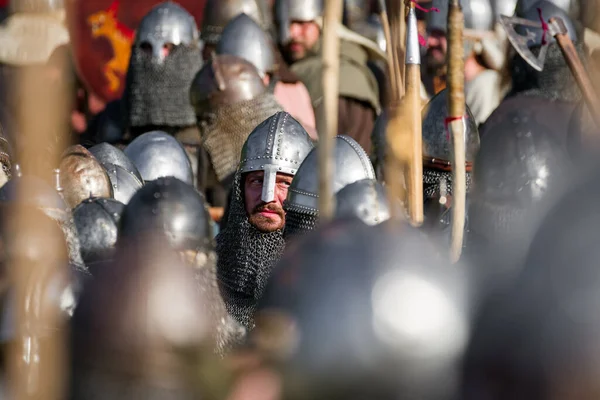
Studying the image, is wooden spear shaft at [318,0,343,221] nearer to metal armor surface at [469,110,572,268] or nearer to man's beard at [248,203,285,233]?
metal armor surface at [469,110,572,268]

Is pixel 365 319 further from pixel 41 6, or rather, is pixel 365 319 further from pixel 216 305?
pixel 41 6

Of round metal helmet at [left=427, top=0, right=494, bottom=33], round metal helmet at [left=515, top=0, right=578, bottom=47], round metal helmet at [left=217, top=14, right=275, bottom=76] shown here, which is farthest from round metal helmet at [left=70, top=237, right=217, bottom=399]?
round metal helmet at [left=427, top=0, right=494, bottom=33]

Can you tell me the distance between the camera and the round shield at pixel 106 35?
10812mm

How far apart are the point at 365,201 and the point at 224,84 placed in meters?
3.70

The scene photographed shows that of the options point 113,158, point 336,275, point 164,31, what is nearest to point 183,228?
point 336,275

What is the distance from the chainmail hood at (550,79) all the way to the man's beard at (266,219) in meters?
1.33

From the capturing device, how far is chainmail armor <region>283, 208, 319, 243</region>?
5262 mm

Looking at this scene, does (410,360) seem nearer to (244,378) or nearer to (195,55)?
(244,378)

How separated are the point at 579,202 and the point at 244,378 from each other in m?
0.80

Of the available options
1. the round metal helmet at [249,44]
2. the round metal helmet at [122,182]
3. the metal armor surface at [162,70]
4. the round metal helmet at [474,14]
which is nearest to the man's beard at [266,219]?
the round metal helmet at [122,182]

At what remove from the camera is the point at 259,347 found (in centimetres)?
297

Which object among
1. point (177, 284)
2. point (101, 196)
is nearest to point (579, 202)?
point (177, 284)

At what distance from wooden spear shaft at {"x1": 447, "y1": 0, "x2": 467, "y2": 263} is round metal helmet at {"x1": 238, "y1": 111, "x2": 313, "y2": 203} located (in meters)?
2.13

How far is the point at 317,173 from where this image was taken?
5172 mm
